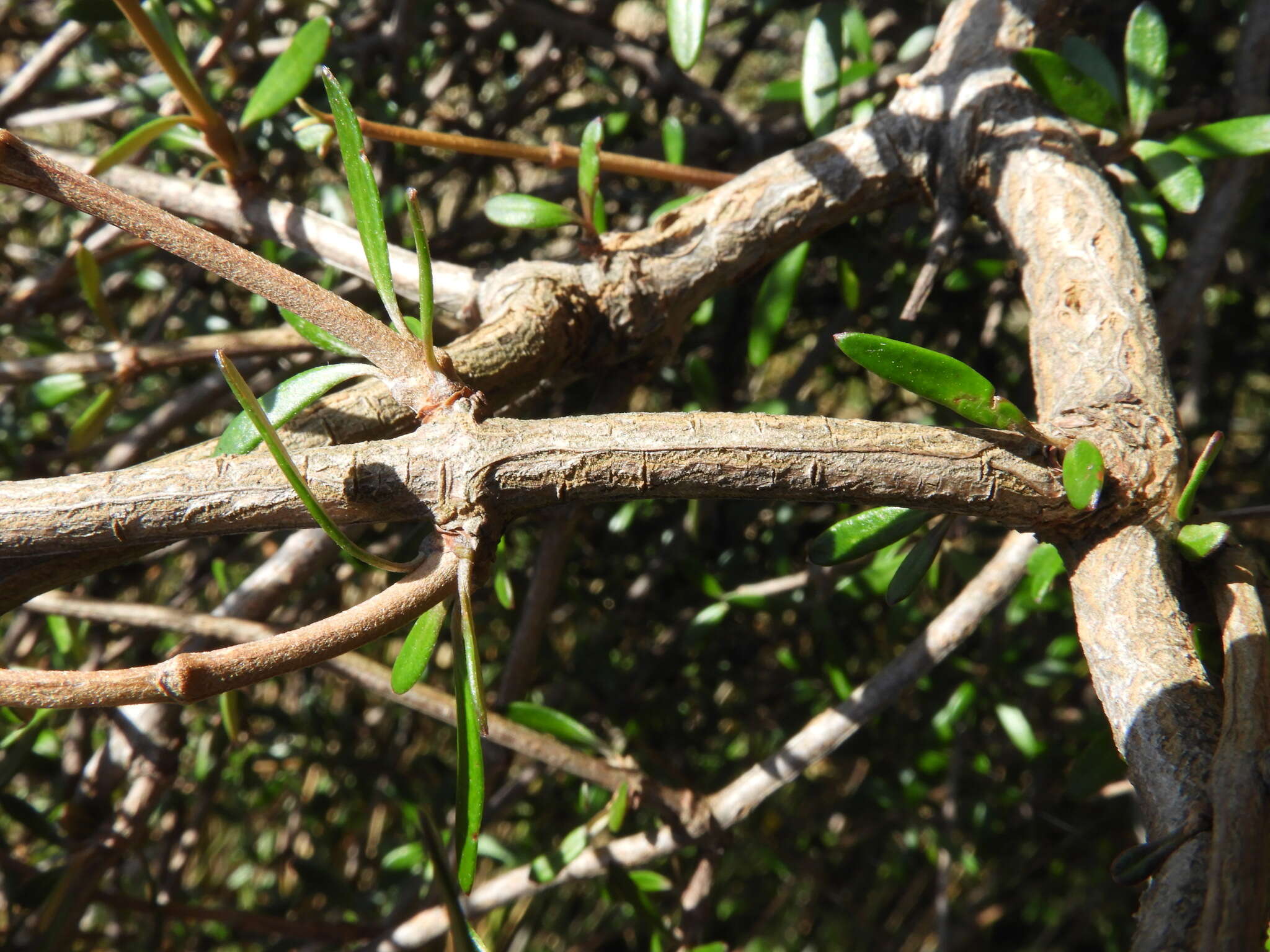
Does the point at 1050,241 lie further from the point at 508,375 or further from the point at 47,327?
the point at 47,327

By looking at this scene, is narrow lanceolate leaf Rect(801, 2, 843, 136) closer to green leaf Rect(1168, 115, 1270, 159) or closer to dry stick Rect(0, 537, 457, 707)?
green leaf Rect(1168, 115, 1270, 159)

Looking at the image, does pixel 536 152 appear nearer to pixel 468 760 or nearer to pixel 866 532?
pixel 866 532

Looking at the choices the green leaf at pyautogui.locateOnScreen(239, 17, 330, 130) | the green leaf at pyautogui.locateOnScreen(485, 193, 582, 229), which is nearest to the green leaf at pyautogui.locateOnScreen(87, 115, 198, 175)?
the green leaf at pyautogui.locateOnScreen(239, 17, 330, 130)

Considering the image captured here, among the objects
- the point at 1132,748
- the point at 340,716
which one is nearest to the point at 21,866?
the point at 340,716

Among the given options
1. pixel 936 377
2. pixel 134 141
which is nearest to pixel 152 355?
pixel 134 141

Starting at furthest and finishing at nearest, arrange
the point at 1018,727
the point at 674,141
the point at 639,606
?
1. the point at 639,606
2. the point at 1018,727
3. the point at 674,141
